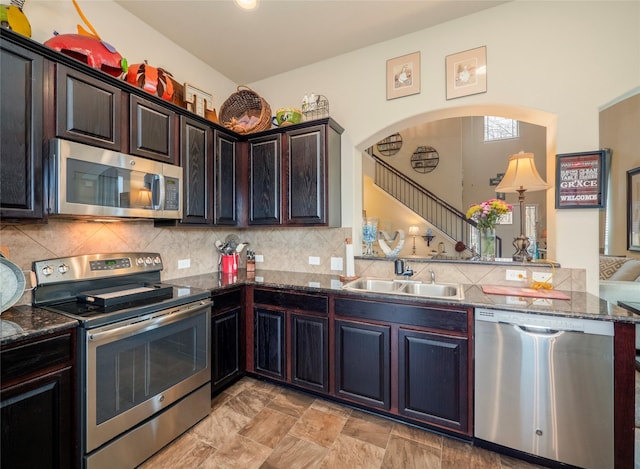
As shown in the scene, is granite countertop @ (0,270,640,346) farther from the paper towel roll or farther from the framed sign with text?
the framed sign with text

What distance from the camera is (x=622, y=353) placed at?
4.86ft

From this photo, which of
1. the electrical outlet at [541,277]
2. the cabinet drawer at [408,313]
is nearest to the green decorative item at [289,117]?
the cabinet drawer at [408,313]

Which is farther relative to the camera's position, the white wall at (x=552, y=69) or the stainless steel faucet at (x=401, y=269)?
the stainless steel faucet at (x=401, y=269)

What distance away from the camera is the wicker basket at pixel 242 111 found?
2.89 metres

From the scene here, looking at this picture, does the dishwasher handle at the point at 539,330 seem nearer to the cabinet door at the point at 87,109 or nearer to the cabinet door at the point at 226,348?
the cabinet door at the point at 226,348

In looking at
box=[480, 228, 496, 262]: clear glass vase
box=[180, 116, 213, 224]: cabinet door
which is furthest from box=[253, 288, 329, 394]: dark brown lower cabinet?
box=[480, 228, 496, 262]: clear glass vase

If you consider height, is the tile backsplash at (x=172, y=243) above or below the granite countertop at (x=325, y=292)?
above

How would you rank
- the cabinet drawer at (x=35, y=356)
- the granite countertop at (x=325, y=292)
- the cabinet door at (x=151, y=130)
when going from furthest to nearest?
the cabinet door at (x=151, y=130), the granite countertop at (x=325, y=292), the cabinet drawer at (x=35, y=356)

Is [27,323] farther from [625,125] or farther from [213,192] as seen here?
[625,125]

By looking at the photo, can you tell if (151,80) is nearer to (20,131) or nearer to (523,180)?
(20,131)

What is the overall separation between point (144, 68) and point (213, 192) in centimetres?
102

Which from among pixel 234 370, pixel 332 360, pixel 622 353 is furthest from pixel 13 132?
pixel 622 353

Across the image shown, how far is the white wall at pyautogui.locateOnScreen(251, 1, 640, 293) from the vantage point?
1.98 meters

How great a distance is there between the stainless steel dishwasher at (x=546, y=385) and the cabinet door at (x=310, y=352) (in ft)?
3.45
